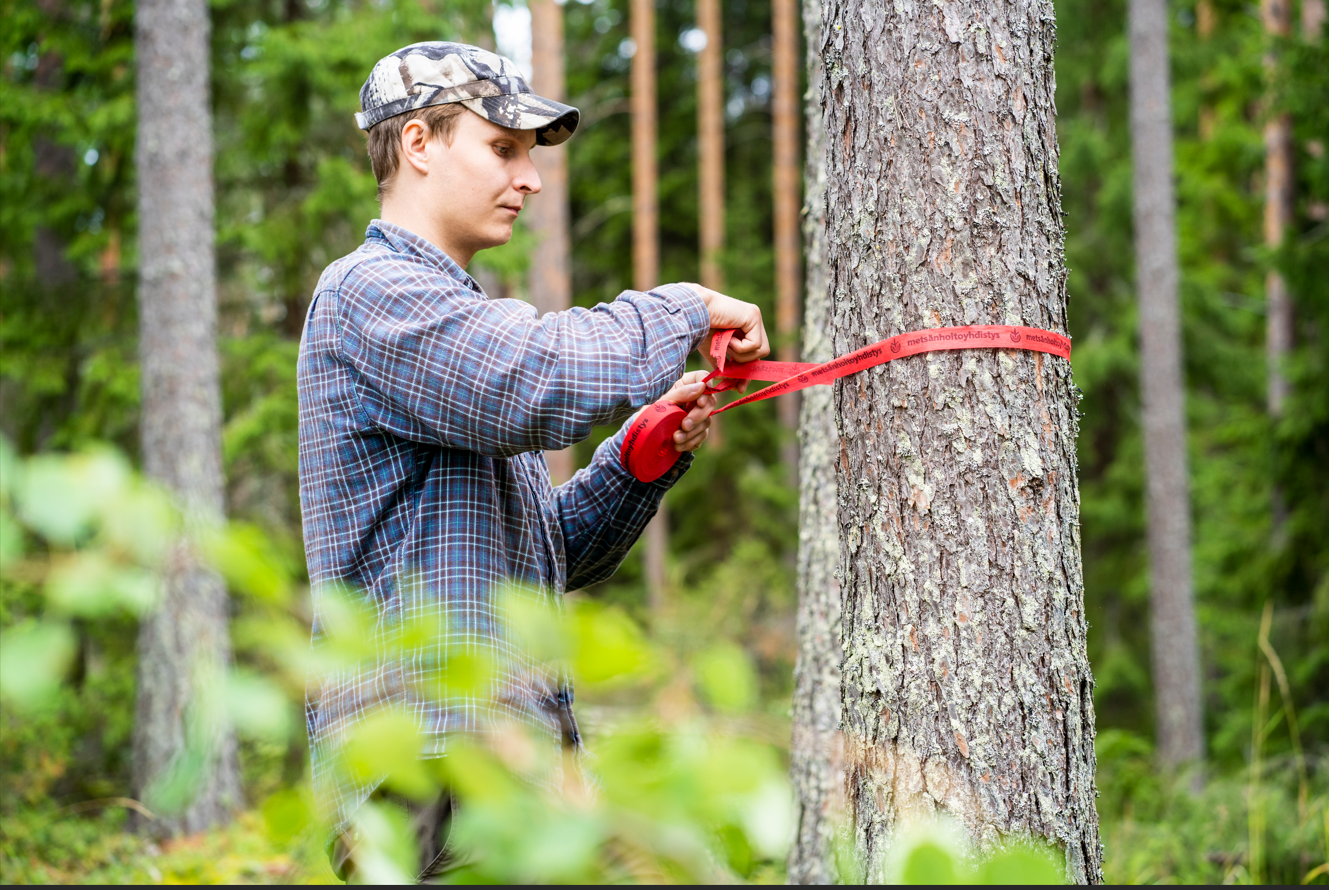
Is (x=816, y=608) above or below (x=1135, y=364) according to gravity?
below

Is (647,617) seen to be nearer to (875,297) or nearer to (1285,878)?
(1285,878)

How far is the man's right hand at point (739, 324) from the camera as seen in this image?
200cm

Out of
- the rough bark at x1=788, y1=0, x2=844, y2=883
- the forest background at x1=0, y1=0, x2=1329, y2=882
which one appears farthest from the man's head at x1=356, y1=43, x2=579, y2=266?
the rough bark at x1=788, y1=0, x2=844, y2=883

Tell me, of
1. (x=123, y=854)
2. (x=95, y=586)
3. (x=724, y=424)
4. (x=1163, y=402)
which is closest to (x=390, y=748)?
(x=95, y=586)

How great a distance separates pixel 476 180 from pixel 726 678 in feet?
5.05

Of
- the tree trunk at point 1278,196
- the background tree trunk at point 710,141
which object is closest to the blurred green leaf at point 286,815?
Answer: the tree trunk at point 1278,196

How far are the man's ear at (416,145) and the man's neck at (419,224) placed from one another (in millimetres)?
80

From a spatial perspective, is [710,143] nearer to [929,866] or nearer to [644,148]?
[644,148]

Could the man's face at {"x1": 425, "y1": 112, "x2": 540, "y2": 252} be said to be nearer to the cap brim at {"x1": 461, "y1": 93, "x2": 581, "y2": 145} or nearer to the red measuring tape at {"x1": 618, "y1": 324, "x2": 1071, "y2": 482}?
the cap brim at {"x1": 461, "y1": 93, "x2": 581, "y2": 145}

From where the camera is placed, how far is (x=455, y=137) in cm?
203

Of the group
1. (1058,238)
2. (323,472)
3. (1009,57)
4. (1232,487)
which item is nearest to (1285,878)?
(1058,238)

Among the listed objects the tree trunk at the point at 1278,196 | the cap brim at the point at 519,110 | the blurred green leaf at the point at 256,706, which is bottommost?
the blurred green leaf at the point at 256,706

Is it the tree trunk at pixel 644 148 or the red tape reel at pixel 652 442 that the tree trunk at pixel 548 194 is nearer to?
the tree trunk at pixel 644 148

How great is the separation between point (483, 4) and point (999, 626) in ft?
25.5
